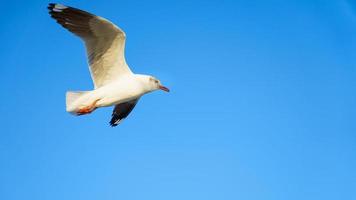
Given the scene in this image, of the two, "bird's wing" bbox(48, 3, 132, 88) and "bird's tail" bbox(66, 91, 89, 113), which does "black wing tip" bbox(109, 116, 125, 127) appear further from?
"bird's tail" bbox(66, 91, 89, 113)

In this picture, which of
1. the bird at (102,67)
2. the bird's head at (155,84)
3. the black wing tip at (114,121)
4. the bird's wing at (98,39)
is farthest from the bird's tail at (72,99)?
the black wing tip at (114,121)

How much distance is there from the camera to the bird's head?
819cm

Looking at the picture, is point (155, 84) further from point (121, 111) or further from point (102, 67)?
point (121, 111)

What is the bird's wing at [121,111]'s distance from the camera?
8750mm

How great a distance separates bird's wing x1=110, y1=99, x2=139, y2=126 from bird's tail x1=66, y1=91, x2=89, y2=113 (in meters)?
0.97

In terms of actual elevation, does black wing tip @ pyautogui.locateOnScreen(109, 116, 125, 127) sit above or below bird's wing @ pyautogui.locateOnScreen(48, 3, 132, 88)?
below

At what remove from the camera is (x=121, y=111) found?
884 centimetres

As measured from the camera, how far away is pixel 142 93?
8.12 m

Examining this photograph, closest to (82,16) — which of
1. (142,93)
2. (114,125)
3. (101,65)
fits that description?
(101,65)

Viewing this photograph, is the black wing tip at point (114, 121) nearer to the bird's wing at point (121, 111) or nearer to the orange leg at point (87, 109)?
the bird's wing at point (121, 111)

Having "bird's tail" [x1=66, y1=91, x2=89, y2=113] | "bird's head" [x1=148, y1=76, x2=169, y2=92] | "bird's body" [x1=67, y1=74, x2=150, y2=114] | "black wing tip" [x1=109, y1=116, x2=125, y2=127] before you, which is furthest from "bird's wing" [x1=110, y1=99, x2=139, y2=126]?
"bird's tail" [x1=66, y1=91, x2=89, y2=113]

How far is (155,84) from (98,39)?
3.34ft

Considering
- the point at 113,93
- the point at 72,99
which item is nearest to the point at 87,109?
the point at 72,99

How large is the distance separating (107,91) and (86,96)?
0.89 feet
